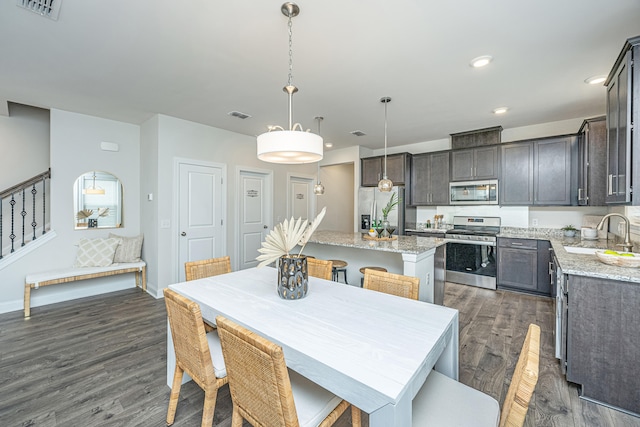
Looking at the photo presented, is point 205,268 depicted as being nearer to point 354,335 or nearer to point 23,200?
point 354,335

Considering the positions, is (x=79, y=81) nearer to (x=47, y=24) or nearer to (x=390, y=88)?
(x=47, y=24)

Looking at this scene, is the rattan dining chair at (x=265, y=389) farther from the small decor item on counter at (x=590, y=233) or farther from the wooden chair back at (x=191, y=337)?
the small decor item on counter at (x=590, y=233)

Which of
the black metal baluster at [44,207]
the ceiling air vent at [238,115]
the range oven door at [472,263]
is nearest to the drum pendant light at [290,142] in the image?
the ceiling air vent at [238,115]

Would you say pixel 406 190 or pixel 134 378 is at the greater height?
pixel 406 190

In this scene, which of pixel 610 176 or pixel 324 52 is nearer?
pixel 610 176

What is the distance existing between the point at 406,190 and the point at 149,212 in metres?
4.52

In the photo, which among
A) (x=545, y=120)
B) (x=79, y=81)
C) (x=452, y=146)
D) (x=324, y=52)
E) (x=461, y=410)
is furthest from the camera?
(x=452, y=146)

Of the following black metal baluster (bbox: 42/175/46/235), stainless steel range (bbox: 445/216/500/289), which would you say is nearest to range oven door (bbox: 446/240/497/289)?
stainless steel range (bbox: 445/216/500/289)

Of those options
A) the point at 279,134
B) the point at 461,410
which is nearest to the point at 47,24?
the point at 279,134

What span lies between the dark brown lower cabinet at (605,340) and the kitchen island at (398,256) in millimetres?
1115

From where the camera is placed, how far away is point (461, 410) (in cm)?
111

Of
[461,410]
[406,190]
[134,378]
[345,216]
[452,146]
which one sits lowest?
[134,378]

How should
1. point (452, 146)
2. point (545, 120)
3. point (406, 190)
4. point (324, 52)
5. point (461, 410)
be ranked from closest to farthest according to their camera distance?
point (461, 410), point (324, 52), point (545, 120), point (452, 146), point (406, 190)

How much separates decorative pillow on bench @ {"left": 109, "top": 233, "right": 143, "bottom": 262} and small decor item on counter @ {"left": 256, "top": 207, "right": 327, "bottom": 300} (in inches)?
144
